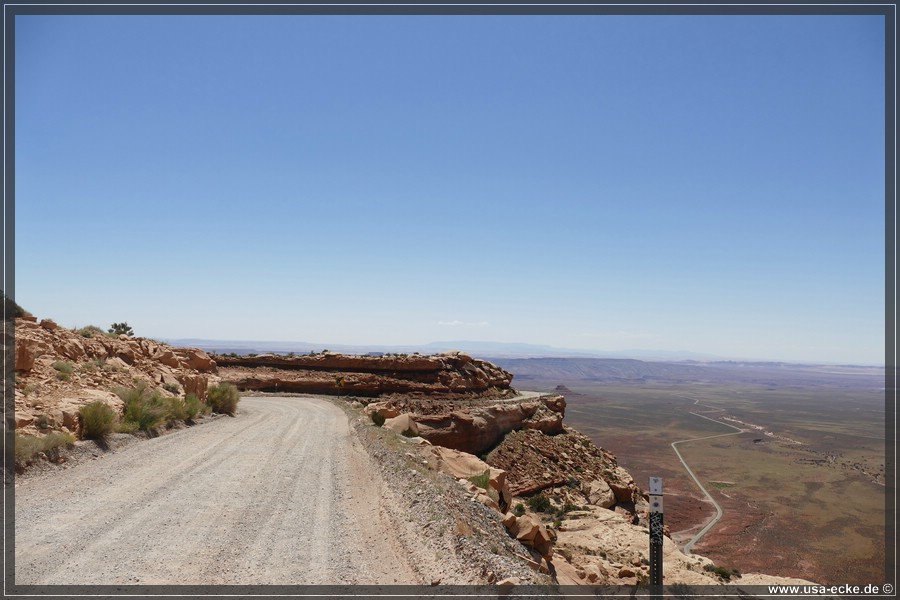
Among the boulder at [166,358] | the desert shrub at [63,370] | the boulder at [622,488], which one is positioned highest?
the desert shrub at [63,370]

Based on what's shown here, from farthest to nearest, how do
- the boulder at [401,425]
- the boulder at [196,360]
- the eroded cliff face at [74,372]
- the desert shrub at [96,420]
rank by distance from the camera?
the boulder at [196,360] < the boulder at [401,425] < the desert shrub at [96,420] < the eroded cliff face at [74,372]

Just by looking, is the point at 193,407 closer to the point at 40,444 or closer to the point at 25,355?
the point at 25,355

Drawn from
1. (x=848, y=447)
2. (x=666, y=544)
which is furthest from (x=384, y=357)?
(x=848, y=447)

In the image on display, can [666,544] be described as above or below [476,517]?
below

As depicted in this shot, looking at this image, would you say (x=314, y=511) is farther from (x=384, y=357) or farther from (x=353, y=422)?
(x=384, y=357)

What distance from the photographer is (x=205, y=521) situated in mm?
8805

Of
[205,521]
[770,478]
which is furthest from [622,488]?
[770,478]

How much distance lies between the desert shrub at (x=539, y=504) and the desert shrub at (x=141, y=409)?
1687cm

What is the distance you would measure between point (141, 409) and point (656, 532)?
15671mm

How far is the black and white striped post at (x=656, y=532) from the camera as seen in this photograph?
26.7 feet

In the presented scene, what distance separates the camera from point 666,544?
19.4 meters

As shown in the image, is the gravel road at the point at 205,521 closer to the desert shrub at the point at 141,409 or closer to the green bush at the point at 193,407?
the desert shrub at the point at 141,409

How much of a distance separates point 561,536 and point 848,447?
9987cm

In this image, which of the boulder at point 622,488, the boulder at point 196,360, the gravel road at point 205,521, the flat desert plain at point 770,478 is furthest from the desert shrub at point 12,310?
the flat desert plain at point 770,478
